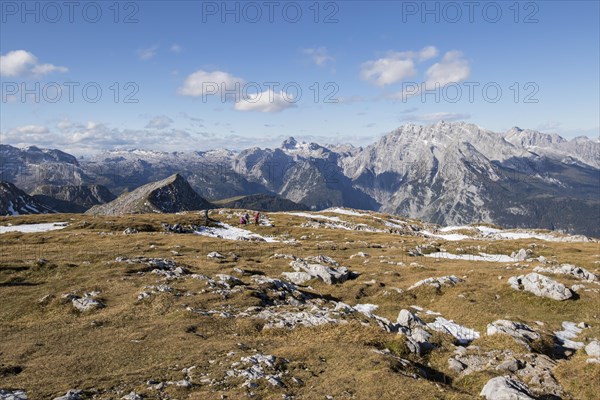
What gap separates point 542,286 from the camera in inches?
1770

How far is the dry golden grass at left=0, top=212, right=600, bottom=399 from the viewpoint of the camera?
61.9 ft

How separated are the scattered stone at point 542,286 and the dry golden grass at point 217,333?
97 cm

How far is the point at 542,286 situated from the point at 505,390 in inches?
1303

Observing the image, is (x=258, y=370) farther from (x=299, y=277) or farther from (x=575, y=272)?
(x=575, y=272)

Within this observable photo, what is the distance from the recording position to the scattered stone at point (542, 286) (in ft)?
143

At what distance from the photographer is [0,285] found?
40062mm

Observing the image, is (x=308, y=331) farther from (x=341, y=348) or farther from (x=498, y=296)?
(x=498, y=296)

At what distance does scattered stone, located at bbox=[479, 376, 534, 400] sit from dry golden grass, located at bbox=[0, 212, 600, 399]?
1042 millimetres

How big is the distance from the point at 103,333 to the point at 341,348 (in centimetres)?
1727

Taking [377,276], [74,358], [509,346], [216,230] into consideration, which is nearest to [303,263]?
[377,276]

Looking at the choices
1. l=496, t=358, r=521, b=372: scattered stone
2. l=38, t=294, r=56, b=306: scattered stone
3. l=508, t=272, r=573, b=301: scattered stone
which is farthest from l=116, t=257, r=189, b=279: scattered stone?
l=508, t=272, r=573, b=301: scattered stone

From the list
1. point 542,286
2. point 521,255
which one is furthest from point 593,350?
point 521,255

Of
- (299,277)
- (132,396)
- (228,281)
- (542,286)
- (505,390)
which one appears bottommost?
(299,277)

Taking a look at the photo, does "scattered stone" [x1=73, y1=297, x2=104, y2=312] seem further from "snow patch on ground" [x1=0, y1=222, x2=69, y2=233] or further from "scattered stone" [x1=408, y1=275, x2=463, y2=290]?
"snow patch on ground" [x1=0, y1=222, x2=69, y2=233]
